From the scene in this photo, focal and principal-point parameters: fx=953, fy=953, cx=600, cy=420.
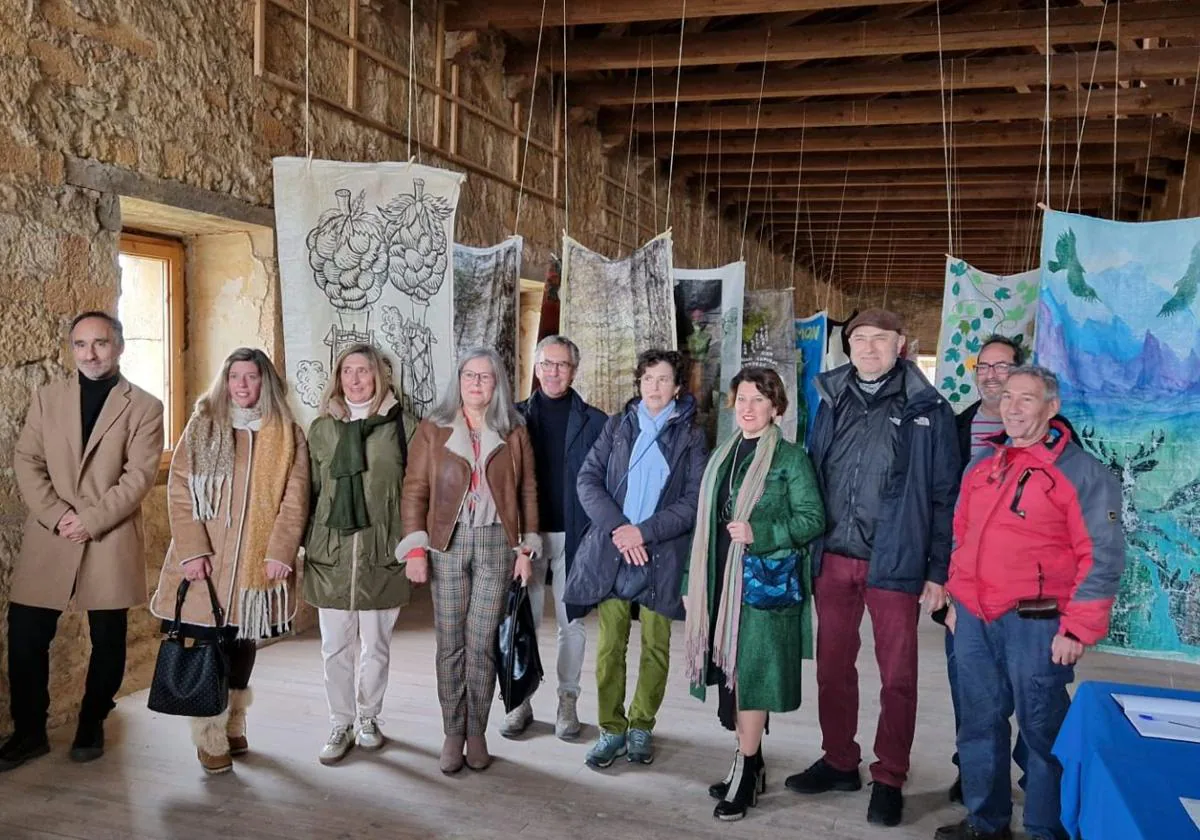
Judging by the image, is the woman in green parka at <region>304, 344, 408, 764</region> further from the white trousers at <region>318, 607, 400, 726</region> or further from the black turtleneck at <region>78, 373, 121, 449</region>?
the black turtleneck at <region>78, 373, 121, 449</region>

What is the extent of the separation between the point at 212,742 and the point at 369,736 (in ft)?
1.72

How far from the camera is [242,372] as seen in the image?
10.2 ft

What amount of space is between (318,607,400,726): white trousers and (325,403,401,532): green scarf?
0.32 meters

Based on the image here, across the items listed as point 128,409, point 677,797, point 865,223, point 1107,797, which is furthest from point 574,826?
point 865,223

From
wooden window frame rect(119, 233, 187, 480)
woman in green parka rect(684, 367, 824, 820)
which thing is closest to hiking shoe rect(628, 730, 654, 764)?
woman in green parka rect(684, 367, 824, 820)

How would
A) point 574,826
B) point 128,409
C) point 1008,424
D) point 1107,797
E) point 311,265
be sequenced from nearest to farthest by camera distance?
point 1107,797
point 1008,424
point 574,826
point 128,409
point 311,265

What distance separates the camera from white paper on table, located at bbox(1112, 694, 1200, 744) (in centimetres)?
181

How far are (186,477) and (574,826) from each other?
5.36 ft

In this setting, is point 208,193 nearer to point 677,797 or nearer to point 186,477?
point 186,477

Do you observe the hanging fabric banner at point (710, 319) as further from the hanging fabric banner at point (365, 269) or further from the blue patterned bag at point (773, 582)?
the blue patterned bag at point (773, 582)

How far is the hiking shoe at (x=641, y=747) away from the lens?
3.29 meters

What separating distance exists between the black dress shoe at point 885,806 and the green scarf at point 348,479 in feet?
6.07

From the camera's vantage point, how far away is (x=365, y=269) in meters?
4.32

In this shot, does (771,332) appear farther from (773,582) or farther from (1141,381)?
(773,582)
